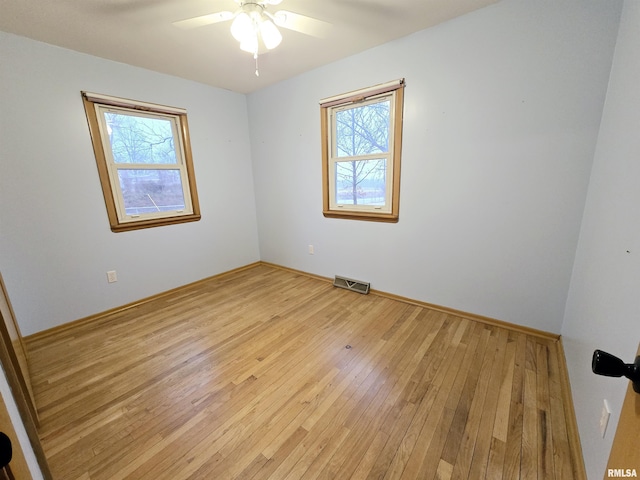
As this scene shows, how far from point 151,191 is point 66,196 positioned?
71 cm

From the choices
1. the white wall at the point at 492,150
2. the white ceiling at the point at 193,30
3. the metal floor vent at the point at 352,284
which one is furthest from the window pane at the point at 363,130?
the metal floor vent at the point at 352,284

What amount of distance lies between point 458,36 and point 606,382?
2.37 metres

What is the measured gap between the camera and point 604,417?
0.92 metres

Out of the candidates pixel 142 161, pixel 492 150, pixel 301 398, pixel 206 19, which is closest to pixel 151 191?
pixel 142 161

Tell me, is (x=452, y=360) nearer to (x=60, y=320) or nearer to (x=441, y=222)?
(x=441, y=222)

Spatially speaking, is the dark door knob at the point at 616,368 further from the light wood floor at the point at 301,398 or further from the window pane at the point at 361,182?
the window pane at the point at 361,182

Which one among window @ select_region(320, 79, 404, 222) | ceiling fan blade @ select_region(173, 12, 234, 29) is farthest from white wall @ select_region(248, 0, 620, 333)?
ceiling fan blade @ select_region(173, 12, 234, 29)

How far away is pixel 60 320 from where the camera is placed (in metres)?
2.31

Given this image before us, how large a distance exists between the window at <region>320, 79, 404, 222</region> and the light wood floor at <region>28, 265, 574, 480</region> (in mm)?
1171

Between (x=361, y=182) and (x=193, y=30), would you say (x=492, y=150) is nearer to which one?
(x=361, y=182)

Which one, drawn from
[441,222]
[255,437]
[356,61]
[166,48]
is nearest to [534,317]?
[441,222]

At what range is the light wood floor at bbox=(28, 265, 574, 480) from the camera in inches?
46.2

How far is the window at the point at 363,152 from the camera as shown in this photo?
8.04ft

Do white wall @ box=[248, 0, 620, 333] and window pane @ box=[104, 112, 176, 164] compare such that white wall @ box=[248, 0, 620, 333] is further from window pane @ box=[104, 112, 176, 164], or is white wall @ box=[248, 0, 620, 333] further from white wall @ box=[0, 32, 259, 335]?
white wall @ box=[0, 32, 259, 335]
